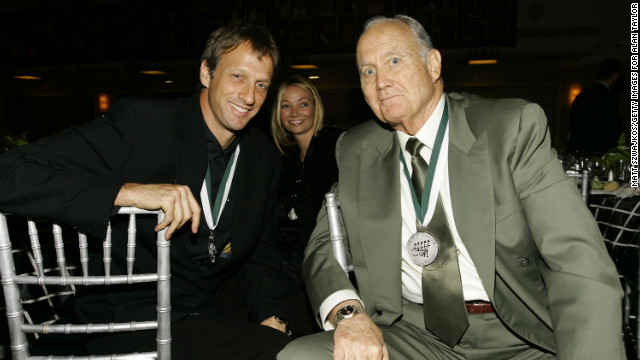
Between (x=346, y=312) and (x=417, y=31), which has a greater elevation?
(x=417, y=31)

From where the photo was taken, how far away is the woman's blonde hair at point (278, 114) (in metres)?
3.56

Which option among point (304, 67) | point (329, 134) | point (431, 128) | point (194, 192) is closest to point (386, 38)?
point (431, 128)

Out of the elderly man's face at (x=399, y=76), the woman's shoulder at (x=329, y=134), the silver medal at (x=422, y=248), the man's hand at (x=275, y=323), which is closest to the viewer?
the silver medal at (x=422, y=248)

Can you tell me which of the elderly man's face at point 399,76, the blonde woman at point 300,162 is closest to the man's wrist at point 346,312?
the elderly man's face at point 399,76

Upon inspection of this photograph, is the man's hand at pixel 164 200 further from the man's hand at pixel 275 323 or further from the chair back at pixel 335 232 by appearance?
the man's hand at pixel 275 323

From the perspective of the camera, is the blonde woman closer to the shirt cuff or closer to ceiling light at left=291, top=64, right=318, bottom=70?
the shirt cuff

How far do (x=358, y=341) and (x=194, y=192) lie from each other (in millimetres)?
842

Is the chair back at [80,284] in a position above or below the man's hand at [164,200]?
below

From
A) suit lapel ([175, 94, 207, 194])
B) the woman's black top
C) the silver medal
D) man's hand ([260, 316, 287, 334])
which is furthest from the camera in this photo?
the woman's black top

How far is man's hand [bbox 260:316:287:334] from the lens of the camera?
6.18 feet

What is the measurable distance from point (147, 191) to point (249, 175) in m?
0.63

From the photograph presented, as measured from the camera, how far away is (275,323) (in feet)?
6.21

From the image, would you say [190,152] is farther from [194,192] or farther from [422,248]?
[422,248]

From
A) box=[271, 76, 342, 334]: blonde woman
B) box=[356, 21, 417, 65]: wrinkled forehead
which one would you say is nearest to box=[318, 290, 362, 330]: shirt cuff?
box=[356, 21, 417, 65]: wrinkled forehead
